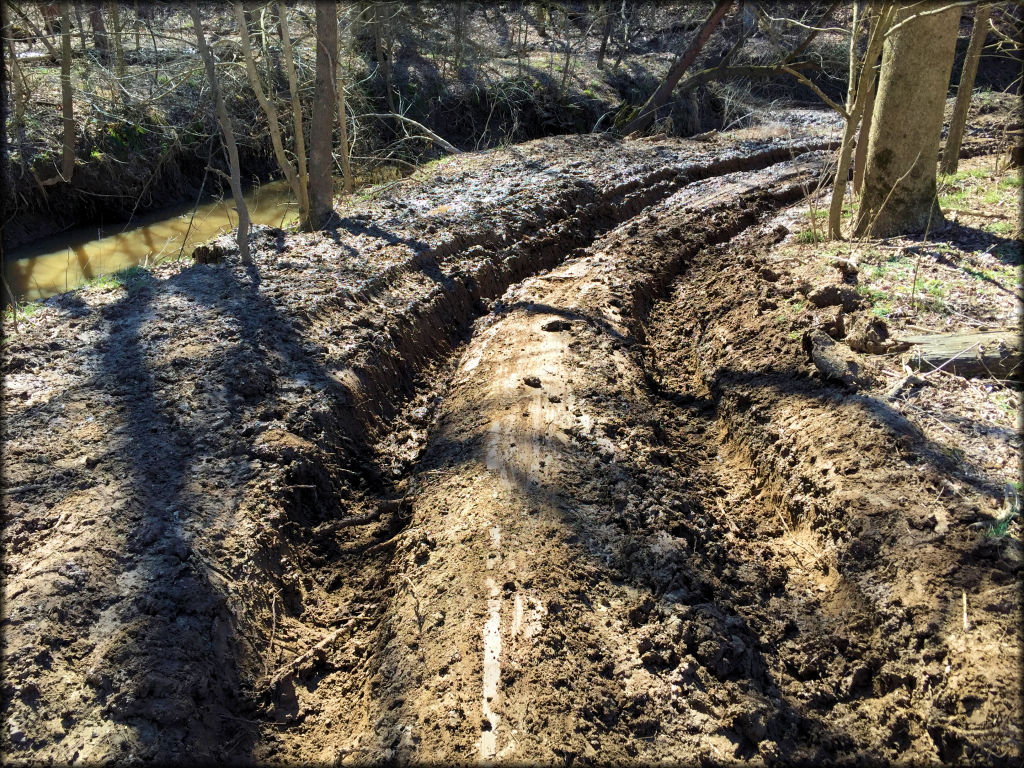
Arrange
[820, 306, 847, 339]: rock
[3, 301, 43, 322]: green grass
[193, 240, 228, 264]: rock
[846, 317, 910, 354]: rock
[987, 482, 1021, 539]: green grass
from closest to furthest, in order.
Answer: [987, 482, 1021, 539]: green grass → [846, 317, 910, 354]: rock → [820, 306, 847, 339]: rock → [3, 301, 43, 322]: green grass → [193, 240, 228, 264]: rock

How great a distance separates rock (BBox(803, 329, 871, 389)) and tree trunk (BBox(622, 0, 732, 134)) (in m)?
10.4

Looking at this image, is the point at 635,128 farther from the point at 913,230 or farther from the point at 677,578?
the point at 677,578

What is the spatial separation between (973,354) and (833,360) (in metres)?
0.84

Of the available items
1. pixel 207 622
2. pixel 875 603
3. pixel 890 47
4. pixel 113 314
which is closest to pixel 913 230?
pixel 890 47

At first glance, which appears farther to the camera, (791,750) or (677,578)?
(677,578)

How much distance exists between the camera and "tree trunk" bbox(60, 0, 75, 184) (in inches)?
325

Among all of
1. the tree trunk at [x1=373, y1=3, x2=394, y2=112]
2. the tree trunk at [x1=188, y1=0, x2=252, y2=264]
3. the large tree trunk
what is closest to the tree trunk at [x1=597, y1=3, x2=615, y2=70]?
the tree trunk at [x1=373, y1=3, x2=394, y2=112]

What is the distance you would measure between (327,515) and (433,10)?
48.4 feet

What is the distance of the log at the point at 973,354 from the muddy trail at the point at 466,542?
524 mm

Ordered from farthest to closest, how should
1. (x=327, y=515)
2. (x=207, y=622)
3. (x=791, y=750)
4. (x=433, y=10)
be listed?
1. (x=433, y=10)
2. (x=327, y=515)
3. (x=207, y=622)
4. (x=791, y=750)

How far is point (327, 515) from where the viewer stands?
4.54 metres

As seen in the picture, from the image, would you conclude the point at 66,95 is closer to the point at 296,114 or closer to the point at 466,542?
the point at 296,114

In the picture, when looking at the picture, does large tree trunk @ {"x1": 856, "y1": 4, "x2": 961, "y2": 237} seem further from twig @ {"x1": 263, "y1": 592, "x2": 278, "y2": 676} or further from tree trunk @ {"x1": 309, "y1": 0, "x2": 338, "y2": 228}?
twig @ {"x1": 263, "y1": 592, "x2": 278, "y2": 676}

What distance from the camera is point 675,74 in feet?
48.3
